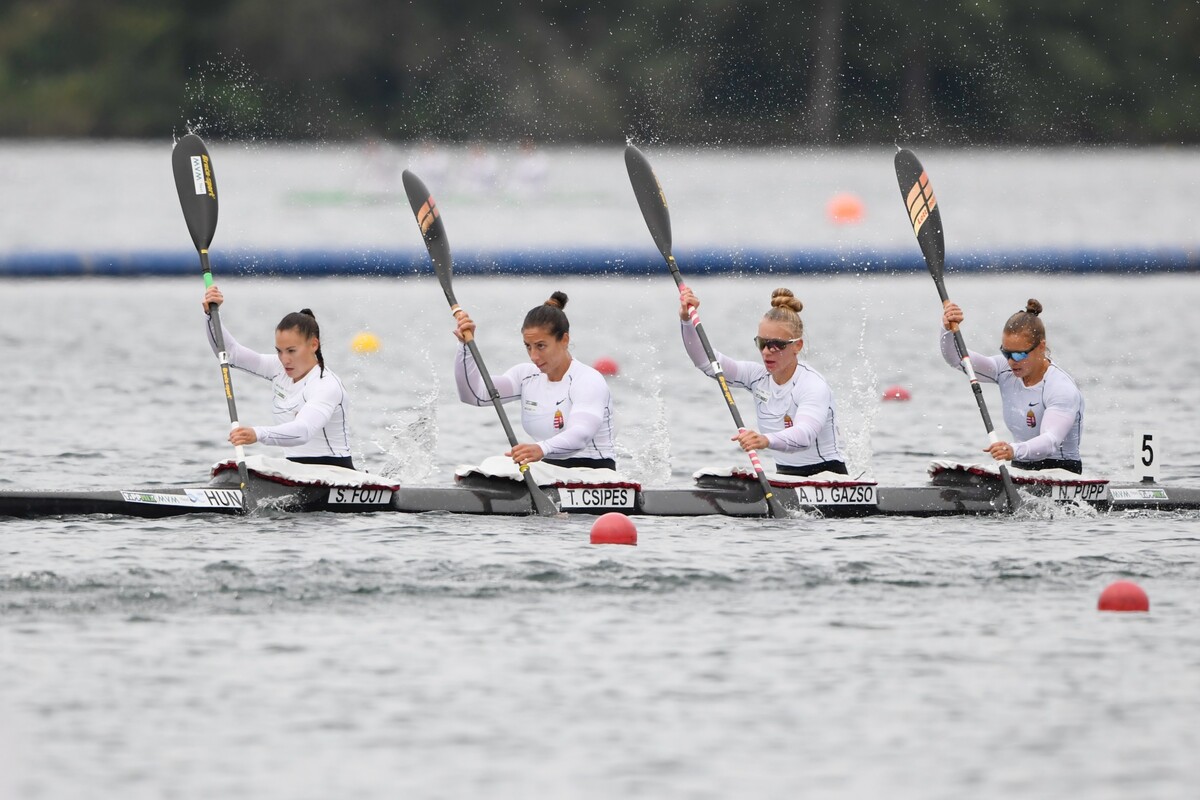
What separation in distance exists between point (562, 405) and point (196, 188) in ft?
9.18

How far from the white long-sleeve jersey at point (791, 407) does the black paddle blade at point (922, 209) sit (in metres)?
1.78

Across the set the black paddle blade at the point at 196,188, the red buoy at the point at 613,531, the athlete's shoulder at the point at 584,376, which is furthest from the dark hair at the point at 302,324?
the red buoy at the point at 613,531

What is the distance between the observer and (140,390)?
58.4 feet

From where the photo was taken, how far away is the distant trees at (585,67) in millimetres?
58125

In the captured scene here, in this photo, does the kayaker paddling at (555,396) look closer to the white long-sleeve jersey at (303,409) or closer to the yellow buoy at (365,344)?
the white long-sleeve jersey at (303,409)

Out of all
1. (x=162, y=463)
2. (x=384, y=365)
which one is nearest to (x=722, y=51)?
(x=384, y=365)

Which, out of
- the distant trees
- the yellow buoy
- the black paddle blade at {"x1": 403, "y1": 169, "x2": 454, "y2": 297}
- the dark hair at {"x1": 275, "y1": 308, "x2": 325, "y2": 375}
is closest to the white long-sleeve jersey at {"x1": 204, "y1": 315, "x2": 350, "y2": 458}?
Result: the dark hair at {"x1": 275, "y1": 308, "x2": 325, "y2": 375}

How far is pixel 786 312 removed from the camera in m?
11.2

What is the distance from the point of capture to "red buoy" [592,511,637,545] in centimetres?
1030

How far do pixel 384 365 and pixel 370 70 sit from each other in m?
39.6

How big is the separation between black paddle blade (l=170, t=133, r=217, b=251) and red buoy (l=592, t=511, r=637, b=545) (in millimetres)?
3403

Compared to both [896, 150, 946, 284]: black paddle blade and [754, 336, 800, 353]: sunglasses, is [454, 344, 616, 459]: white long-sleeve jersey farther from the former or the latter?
[896, 150, 946, 284]: black paddle blade

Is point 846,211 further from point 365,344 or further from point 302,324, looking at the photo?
point 302,324

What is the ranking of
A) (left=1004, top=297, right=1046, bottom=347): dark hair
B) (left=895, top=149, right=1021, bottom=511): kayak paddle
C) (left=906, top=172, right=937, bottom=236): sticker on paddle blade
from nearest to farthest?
1. (left=1004, top=297, right=1046, bottom=347): dark hair
2. (left=895, top=149, right=1021, bottom=511): kayak paddle
3. (left=906, top=172, right=937, bottom=236): sticker on paddle blade
